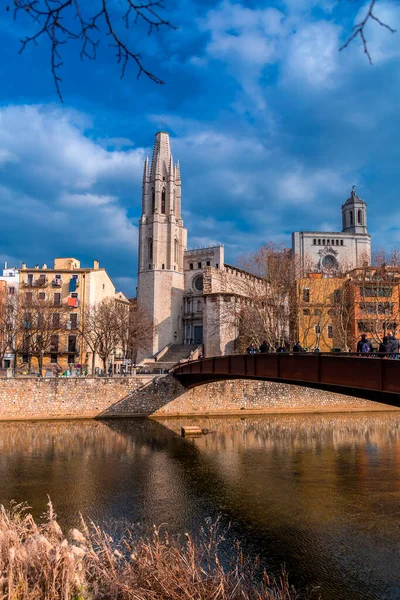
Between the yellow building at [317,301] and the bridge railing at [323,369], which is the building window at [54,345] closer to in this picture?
the yellow building at [317,301]

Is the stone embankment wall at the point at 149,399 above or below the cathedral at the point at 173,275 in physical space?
below

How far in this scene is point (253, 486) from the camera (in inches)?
815

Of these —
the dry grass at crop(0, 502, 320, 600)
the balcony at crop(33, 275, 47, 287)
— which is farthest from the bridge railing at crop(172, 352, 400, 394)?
the balcony at crop(33, 275, 47, 287)

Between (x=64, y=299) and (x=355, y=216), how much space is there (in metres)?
70.1

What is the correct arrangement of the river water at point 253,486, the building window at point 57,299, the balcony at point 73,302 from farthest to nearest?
the building window at point 57,299, the balcony at point 73,302, the river water at point 253,486

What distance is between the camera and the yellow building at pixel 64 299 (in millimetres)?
56719

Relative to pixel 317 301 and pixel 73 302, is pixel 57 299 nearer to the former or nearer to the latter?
pixel 73 302

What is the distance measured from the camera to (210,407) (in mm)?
41406

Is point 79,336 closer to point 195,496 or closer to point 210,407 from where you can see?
point 210,407

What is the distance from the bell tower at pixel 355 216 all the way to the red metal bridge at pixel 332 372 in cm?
8604

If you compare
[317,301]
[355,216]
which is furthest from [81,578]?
[355,216]

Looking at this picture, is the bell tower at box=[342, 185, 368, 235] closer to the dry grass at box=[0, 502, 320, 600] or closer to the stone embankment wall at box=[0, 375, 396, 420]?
the stone embankment wall at box=[0, 375, 396, 420]

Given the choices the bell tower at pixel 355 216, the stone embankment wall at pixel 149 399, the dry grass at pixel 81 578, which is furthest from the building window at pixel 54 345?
the bell tower at pixel 355 216

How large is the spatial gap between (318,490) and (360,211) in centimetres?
9531
